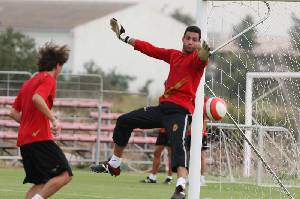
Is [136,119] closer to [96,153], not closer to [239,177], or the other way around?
[239,177]

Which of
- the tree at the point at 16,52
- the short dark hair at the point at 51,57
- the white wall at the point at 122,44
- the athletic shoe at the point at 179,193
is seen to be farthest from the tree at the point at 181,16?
the short dark hair at the point at 51,57

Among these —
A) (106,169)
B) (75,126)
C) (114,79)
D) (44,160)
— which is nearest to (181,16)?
(114,79)

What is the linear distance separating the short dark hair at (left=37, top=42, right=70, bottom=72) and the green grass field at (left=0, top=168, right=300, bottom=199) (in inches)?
154

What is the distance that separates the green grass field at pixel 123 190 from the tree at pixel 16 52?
740 inches

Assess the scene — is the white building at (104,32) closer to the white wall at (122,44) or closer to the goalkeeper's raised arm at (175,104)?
the white wall at (122,44)

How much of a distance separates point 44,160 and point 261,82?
19.4 feet

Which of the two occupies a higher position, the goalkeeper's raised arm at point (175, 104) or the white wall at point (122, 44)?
the white wall at point (122, 44)

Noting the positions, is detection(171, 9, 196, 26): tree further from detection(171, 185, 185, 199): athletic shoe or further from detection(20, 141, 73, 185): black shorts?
detection(20, 141, 73, 185): black shorts

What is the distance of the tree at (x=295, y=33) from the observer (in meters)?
14.8

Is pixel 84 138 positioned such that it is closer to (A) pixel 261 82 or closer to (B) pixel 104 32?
(A) pixel 261 82

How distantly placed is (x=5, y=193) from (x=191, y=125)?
13.4 ft

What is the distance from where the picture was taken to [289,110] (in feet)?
54.4

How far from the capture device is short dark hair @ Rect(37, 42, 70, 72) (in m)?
11.8

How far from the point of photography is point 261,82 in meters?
16.8
